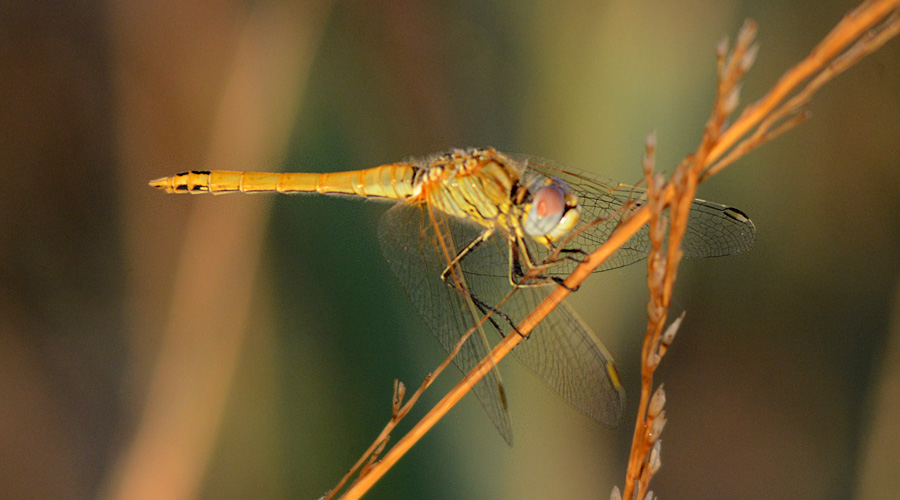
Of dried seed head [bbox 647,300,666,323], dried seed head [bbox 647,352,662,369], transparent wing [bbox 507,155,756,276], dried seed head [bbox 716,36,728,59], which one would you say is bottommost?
dried seed head [bbox 647,352,662,369]

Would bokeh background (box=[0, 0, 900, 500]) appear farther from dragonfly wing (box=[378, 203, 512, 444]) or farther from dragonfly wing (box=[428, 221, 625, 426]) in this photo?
dragonfly wing (box=[428, 221, 625, 426])

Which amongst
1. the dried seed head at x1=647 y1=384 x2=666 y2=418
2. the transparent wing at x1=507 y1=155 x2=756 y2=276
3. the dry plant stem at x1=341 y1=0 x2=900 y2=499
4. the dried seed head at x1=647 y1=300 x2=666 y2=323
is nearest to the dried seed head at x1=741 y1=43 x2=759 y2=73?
the dry plant stem at x1=341 y1=0 x2=900 y2=499

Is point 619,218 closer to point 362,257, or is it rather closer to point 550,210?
point 550,210

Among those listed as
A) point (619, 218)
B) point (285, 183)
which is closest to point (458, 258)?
point (619, 218)

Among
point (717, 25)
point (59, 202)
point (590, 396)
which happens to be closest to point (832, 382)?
point (590, 396)

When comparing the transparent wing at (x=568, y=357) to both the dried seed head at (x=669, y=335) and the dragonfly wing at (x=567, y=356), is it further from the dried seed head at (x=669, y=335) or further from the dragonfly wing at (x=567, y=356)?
the dried seed head at (x=669, y=335)

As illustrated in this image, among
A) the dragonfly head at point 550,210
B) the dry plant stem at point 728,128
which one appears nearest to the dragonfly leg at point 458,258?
the dragonfly head at point 550,210

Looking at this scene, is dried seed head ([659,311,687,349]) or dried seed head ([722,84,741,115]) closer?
dried seed head ([722,84,741,115])
